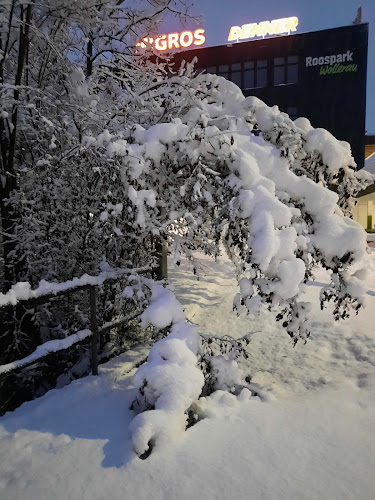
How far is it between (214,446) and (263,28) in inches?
1501

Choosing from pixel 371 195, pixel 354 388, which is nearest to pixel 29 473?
pixel 354 388

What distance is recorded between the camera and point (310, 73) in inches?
1267

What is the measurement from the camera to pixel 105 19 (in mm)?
6414

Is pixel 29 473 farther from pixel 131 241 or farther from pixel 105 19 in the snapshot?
pixel 105 19

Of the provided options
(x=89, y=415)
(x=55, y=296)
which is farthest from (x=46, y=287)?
(x=89, y=415)

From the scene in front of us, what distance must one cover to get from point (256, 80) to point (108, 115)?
32126mm

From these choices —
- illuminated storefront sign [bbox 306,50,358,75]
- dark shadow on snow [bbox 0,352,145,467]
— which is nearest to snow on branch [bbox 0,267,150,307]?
dark shadow on snow [bbox 0,352,145,467]

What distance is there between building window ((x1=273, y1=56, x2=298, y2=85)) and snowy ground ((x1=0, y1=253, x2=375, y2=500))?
3340 centimetres

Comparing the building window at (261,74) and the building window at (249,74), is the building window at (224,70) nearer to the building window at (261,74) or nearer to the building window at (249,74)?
the building window at (249,74)

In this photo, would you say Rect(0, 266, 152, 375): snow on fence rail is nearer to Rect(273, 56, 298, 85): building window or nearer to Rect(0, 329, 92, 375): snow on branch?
Rect(0, 329, 92, 375): snow on branch

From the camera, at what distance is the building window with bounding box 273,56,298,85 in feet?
107

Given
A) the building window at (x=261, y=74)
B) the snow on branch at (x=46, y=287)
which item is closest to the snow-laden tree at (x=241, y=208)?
the snow on branch at (x=46, y=287)

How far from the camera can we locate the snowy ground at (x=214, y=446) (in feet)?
7.84

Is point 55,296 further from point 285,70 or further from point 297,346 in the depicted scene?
point 285,70
